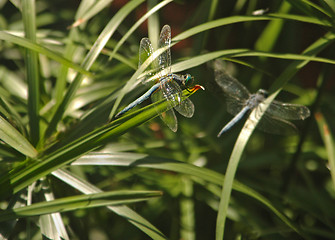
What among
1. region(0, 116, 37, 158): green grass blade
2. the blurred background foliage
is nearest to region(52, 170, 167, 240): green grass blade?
the blurred background foliage

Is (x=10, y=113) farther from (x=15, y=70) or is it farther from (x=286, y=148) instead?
(x=286, y=148)

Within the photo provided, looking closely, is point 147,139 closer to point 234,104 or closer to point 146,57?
point 234,104

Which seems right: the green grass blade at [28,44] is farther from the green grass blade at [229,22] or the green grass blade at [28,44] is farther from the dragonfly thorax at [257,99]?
the dragonfly thorax at [257,99]

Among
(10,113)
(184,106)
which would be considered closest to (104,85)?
(10,113)

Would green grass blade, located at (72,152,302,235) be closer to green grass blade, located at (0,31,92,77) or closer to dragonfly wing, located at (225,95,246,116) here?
green grass blade, located at (0,31,92,77)

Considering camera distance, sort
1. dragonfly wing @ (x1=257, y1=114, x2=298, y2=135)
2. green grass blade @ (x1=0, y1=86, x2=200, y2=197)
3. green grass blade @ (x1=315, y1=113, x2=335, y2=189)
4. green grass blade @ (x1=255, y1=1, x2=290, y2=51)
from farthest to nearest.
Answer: green grass blade @ (x1=255, y1=1, x2=290, y2=51) < dragonfly wing @ (x1=257, y1=114, x2=298, y2=135) < green grass blade @ (x1=315, y1=113, x2=335, y2=189) < green grass blade @ (x1=0, y1=86, x2=200, y2=197)
